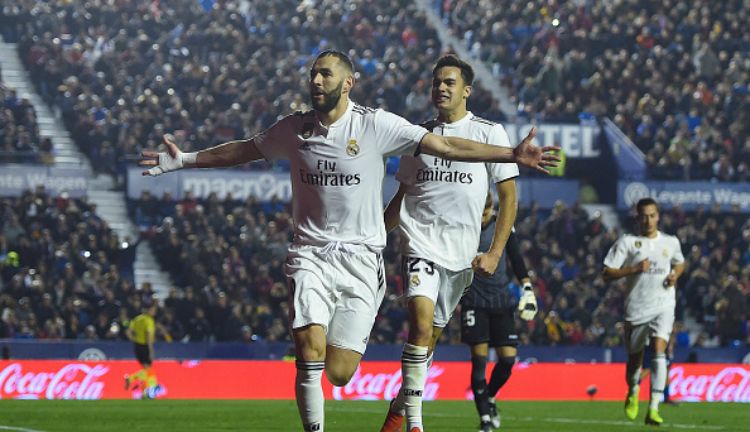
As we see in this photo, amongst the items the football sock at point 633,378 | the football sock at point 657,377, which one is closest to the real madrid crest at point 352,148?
the football sock at point 657,377

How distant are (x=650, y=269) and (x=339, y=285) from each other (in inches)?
301

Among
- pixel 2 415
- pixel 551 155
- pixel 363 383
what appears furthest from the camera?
pixel 363 383

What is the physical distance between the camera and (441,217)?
1022 centimetres


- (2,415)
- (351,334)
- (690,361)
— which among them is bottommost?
(690,361)

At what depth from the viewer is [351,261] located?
868cm

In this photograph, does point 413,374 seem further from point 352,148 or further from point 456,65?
point 456,65

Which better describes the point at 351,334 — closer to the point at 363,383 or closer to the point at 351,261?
the point at 351,261

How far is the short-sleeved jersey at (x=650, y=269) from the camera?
612 inches

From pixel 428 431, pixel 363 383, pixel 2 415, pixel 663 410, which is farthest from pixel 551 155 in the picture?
pixel 363 383

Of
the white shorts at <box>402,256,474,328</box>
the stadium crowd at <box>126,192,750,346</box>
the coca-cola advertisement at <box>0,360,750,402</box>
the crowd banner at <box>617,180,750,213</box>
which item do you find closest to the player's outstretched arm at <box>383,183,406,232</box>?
the white shorts at <box>402,256,474,328</box>

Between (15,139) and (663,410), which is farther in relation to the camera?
(15,139)

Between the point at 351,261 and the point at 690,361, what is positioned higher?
the point at 351,261

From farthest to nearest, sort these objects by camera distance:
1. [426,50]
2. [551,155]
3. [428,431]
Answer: [426,50]
[428,431]
[551,155]

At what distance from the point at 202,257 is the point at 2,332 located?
4.94 m
